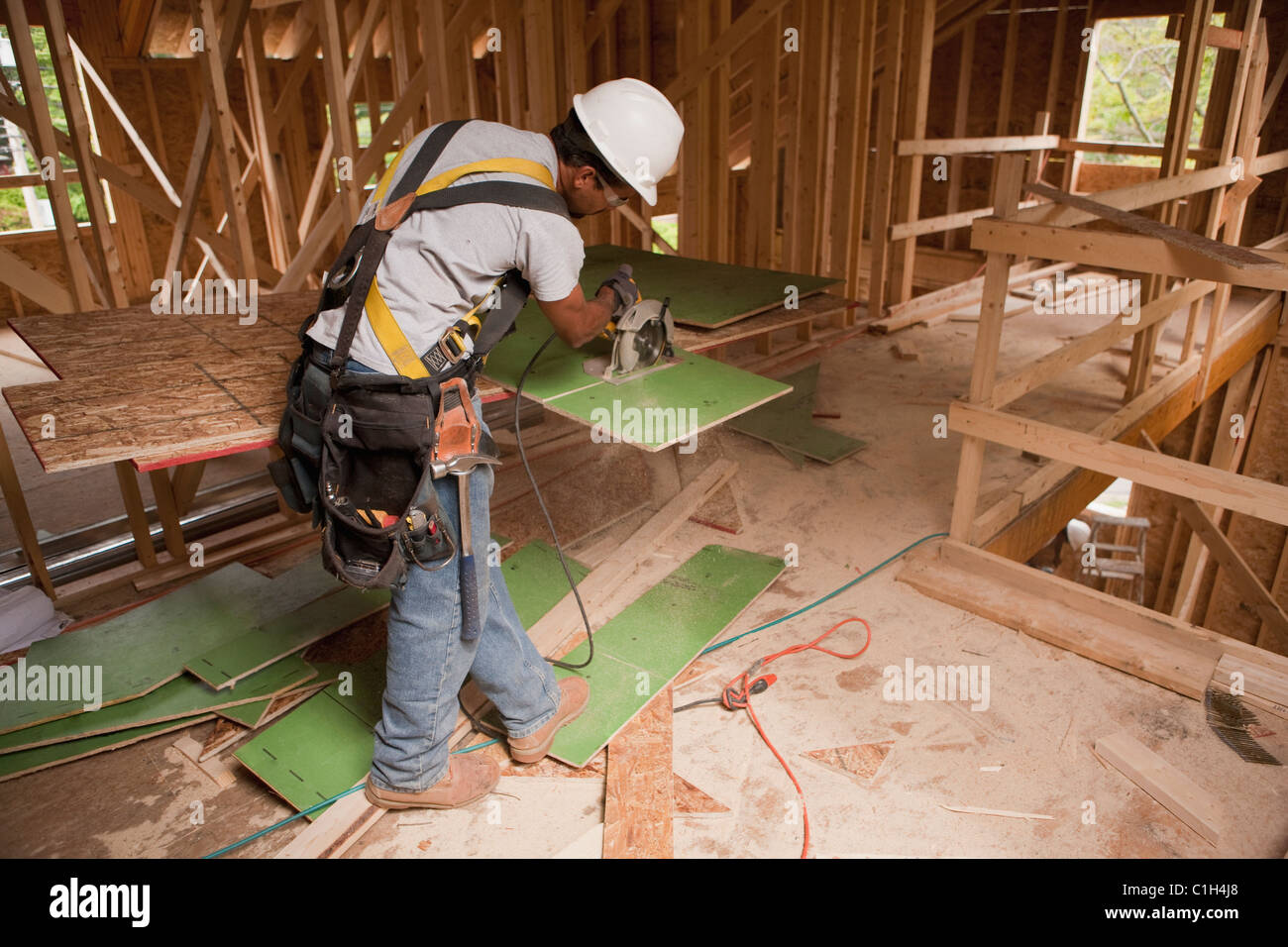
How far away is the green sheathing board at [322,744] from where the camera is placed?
2332 mm

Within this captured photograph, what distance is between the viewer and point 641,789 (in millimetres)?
2330

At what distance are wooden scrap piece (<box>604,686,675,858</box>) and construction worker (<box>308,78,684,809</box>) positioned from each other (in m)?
0.23

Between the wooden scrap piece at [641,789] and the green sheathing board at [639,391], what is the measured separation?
2.86 feet

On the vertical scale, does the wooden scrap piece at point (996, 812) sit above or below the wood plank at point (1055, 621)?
below

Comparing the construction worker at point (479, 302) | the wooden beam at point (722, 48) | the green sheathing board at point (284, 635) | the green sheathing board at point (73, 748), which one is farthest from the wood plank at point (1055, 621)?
the wooden beam at point (722, 48)

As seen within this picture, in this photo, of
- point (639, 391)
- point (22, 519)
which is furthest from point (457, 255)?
point (22, 519)

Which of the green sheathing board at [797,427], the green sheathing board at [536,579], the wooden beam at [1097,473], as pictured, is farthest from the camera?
the green sheathing board at [797,427]

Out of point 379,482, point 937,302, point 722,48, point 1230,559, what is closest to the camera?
point 379,482

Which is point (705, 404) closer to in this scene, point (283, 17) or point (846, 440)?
point (846, 440)

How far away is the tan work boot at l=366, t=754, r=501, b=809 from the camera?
2248 mm

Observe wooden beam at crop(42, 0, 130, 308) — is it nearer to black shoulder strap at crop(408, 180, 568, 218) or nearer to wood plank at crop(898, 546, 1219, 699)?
black shoulder strap at crop(408, 180, 568, 218)

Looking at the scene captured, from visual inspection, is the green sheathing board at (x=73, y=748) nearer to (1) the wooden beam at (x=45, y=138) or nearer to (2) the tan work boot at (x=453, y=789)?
(2) the tan work boot at (x=453, y=789)

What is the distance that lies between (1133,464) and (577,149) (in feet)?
6.84

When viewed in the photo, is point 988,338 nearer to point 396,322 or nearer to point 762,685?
point 762,685
